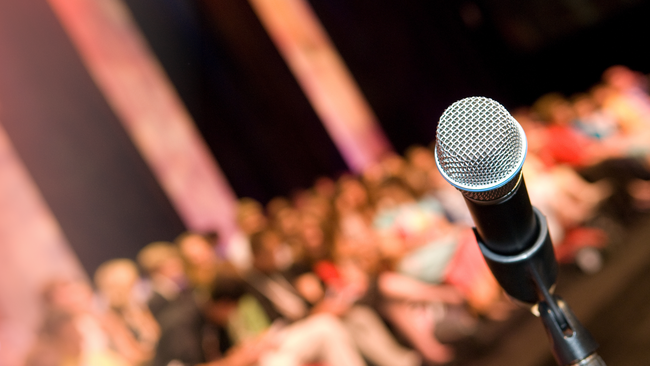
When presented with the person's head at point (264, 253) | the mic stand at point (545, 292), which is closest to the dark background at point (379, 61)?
the person's head at point (264, 253)

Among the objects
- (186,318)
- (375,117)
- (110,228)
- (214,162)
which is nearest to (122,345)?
(186,318)

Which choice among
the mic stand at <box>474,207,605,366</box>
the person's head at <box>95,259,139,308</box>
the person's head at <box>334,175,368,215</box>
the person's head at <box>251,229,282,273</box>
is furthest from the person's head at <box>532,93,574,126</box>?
the mic stand at <box>474,207,605,366</box>

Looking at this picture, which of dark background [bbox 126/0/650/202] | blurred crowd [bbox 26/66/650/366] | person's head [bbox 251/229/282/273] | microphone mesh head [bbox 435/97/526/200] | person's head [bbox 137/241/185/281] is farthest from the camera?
dark background [bbox 126/0/650/202]

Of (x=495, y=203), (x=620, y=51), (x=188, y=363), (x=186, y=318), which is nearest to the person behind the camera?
(x=495, y=203)

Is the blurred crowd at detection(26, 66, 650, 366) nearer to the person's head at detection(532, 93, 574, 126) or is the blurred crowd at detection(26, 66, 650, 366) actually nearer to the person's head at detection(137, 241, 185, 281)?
the person's head at detection(137, 241, 185, 281)

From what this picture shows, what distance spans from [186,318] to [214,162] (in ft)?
12.8

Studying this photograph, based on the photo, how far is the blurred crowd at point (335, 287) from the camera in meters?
2.44

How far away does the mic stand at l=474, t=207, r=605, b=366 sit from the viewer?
678mm

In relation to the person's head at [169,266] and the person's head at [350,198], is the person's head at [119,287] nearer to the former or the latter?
the person's head at [169,266]

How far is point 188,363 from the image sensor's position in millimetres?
2516

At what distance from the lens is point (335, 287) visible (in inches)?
129

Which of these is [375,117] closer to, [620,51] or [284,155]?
[284,155]

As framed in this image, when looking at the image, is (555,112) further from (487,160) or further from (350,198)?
(487,160)

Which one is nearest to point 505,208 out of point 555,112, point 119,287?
point 119,287
